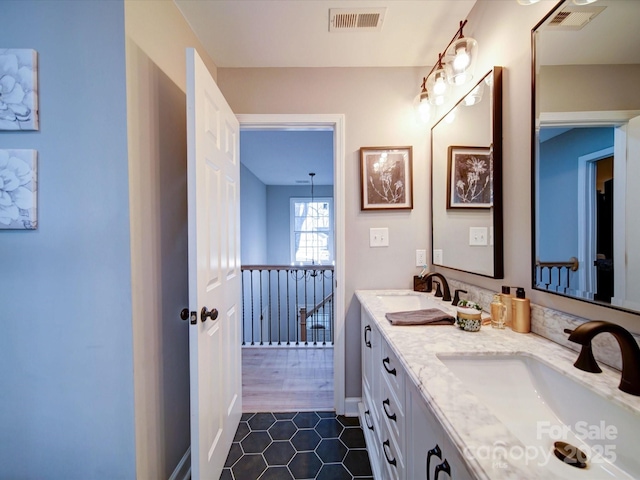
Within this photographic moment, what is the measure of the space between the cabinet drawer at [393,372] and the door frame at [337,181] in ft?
2.35

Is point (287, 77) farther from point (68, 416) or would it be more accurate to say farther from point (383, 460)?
point (383, 460)

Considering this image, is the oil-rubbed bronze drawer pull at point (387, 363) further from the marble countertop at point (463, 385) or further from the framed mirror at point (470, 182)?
the framed mirror at point (470, 182)

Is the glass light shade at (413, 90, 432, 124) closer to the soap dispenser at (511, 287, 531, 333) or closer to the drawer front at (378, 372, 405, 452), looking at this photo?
the soap dispenser at (511, 287, 531, 333)

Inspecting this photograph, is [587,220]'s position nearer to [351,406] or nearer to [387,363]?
[387,363]

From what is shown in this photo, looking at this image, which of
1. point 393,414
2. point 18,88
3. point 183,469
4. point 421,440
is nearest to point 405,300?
point 393,414

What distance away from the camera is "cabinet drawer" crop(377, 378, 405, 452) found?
3.03ft

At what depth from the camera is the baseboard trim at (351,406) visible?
1.90 m

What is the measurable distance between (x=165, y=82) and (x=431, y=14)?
1.47m

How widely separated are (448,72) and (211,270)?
1671 mm

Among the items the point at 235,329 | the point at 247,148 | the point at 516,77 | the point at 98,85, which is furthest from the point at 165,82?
the point at 247,148

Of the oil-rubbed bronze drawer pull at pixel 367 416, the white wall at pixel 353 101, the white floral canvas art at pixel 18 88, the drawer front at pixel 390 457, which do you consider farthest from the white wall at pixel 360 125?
the white floral canvas art at pixel 18 88

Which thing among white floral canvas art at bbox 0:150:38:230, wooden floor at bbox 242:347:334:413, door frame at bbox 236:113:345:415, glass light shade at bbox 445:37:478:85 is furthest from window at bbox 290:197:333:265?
white floral canvas art at bbox 0:150:38:230

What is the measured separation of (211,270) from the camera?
1.29m

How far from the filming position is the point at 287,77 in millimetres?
1859
